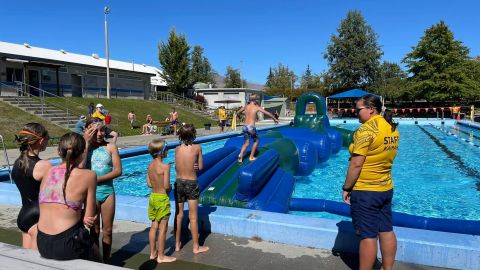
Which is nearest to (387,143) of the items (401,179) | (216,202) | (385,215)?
(385,215)

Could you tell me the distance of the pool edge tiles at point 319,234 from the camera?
11.5 ft

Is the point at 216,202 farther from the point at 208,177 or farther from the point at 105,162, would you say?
the point at 105,162

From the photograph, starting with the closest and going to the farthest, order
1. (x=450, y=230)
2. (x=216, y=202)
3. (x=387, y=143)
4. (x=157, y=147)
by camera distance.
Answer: (x=387, y=143), (x=157, y=147), (x=450, y=230), (x=216, y=202)

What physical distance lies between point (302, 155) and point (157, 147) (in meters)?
6.22

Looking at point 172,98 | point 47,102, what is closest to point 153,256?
point 47,102

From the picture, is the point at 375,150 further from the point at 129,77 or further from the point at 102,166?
the point at 129,77

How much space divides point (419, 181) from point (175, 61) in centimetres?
3254

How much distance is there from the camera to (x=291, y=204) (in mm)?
6258

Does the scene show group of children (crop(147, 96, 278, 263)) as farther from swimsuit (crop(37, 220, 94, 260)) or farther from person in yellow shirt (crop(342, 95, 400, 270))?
person in yellow shirt (crop(342, 95, 400, 270))

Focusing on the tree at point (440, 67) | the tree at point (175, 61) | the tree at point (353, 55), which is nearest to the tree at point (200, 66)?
the tree at point (175, 61)

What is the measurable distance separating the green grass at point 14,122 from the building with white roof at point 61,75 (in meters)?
3.66

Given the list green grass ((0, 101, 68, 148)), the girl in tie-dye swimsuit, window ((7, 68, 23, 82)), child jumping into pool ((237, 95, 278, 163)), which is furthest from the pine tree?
the girl in tie-dye swimsuit

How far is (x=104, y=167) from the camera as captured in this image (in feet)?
11.5

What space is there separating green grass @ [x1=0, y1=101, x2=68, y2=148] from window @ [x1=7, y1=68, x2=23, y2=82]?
5.34 meters
